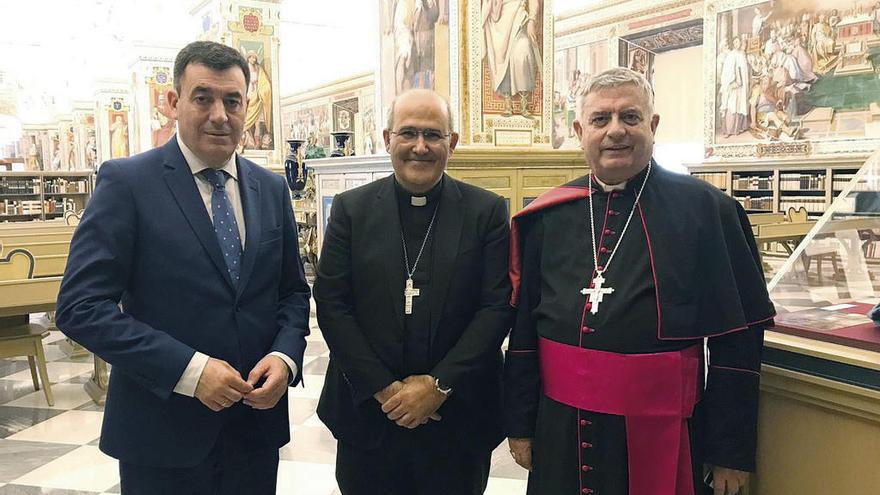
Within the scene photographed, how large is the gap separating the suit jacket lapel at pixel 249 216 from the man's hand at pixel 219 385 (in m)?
0.24

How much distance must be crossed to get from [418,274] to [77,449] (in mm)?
3297

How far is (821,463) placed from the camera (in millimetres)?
1831

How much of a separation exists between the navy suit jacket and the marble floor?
1884 millimetres

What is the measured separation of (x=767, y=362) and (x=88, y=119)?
2800 centimetres

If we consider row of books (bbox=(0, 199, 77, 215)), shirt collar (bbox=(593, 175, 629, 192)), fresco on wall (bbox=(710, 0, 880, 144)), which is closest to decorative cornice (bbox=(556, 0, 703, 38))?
fresco on wall (bbox=(710, 0, 880, 144))

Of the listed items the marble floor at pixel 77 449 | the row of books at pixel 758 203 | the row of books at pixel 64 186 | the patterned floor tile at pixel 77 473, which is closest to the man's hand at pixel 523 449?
the marble floor at pixel 77 449

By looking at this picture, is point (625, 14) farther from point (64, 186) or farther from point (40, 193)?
point (40, 193)

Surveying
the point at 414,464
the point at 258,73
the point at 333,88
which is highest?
the point at 333,88

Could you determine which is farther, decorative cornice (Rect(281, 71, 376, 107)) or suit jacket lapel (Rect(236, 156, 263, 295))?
decorative cornice (Rect(281, 71, 376, 107))

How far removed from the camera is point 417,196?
2.29 metres

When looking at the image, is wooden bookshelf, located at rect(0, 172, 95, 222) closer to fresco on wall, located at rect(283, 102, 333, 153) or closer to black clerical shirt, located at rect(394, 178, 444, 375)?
fresco on wall, located at rect(283, 102, 333, 153)

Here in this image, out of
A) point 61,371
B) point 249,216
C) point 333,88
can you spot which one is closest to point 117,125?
point 333,88

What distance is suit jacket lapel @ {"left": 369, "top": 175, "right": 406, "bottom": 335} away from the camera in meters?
2.16

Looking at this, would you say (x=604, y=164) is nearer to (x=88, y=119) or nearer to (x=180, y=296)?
(x=180, y=296)
